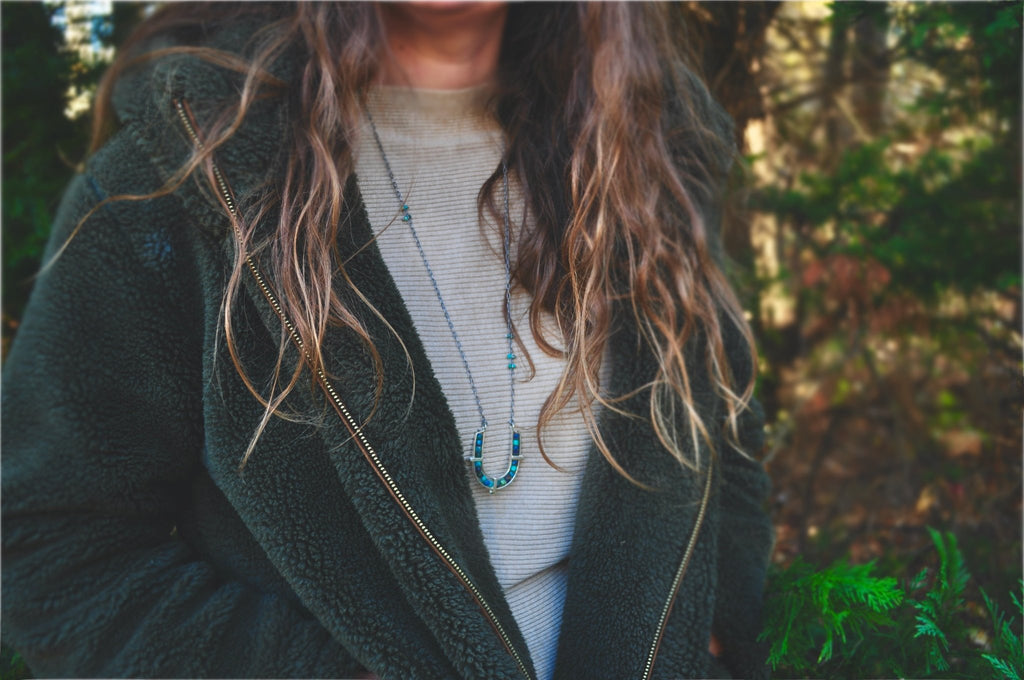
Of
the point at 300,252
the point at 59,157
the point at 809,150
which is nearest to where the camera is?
the point at 300,252

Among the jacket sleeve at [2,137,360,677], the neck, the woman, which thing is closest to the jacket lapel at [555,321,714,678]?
the woman

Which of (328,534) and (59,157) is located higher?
(59,157)

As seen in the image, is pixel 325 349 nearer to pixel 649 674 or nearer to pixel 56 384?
pixel 56 384

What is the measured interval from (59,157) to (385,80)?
1037 millimetres

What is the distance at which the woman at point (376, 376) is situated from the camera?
1.23 metres

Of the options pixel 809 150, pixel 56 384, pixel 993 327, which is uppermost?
pixel 56 384

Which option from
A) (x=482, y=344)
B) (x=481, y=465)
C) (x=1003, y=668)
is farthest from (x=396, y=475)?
(x=1003, y=668)

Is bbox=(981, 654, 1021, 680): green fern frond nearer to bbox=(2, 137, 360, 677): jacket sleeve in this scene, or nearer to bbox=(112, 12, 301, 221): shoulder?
bbox=(2, 137, 360, 677): jacket sleeve

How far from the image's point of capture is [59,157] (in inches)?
80.4

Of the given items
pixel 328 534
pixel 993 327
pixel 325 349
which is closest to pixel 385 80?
pixel 325 349

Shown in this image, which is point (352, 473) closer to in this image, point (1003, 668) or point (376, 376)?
point (376, 376)

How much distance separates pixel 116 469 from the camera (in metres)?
1.22

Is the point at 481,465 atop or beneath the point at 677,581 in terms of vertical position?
atop

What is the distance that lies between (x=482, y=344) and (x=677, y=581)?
23.0 inches
